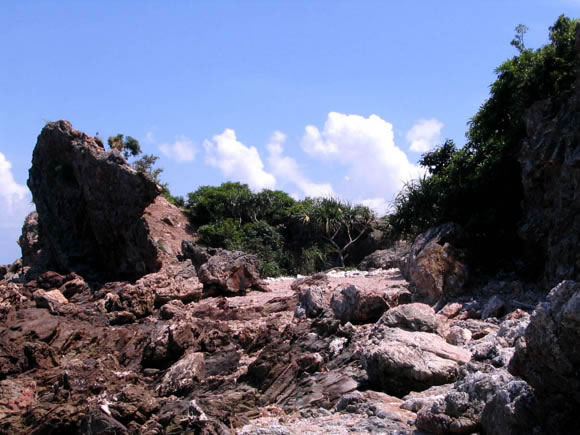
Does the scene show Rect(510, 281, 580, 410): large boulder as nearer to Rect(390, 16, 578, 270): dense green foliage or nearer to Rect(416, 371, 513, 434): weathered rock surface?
Rect(416, 371, 513, 434): weathered rock surface

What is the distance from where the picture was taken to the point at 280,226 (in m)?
30.2

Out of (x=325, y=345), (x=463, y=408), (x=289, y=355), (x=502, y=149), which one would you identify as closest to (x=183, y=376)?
(x=289, y=355)

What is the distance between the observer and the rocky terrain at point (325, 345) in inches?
201

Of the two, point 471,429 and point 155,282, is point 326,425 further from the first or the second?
point 155,282

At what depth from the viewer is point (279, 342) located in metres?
9.99

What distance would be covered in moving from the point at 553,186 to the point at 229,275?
9003 millimetres

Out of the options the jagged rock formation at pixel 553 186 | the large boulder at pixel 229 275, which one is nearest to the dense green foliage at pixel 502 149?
the jagged rock formation at pixel 553 186

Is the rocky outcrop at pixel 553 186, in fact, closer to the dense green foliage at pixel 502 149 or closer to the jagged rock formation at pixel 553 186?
the jagged rock formation at pixel 553 186

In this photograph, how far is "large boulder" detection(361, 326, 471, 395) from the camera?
6.90m

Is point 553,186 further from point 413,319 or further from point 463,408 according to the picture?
point 463,408

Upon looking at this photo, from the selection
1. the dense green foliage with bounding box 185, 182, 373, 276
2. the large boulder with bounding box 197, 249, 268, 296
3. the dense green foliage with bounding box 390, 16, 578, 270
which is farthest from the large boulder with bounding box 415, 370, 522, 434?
the dense green foliage with bounding box 185, 182, 373, 276

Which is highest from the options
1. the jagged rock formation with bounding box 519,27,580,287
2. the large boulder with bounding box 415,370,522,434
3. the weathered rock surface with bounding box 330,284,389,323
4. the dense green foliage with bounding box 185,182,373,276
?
the dense green foliage with bounding box 185,182,373,276

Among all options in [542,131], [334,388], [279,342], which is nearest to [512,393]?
[334,388]

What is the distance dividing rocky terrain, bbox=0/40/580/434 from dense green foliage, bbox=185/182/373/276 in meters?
5.94
